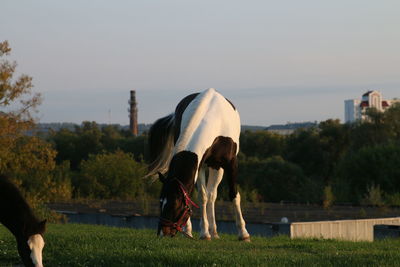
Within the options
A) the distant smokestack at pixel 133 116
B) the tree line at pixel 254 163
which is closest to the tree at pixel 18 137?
the tree line at pixel 254 163

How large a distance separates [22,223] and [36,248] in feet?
1.50

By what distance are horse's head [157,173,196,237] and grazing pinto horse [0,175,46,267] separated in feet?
10.3

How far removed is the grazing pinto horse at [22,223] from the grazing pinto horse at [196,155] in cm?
324

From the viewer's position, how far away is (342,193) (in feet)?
143

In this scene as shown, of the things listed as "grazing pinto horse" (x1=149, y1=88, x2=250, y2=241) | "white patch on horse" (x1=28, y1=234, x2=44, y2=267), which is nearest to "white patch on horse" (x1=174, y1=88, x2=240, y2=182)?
"grazing pinto horse" (x1=149, y1=88, x2=250, y2=241)

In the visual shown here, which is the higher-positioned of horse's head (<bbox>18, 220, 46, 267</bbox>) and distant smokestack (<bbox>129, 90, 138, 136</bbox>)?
distant smokestack (<bbox>129, 90, 138, 136</bbox>)

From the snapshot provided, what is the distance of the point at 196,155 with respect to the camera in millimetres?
12633

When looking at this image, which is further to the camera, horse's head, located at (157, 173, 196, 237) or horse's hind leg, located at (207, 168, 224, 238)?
horse's hind leg, located at (207, 168, 224, 238)

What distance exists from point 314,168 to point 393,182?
77.1ft

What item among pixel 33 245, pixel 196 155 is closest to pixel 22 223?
pixel 33 245

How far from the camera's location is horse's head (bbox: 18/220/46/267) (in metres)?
8.91

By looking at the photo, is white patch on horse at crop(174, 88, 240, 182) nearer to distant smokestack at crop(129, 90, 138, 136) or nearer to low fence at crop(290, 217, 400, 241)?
low fence at crop(290, 217, 400, 241)

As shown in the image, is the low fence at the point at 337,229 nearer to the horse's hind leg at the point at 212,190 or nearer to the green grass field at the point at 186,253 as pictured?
the horse's hind leg at the point at 212,190

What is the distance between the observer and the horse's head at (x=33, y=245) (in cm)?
891
